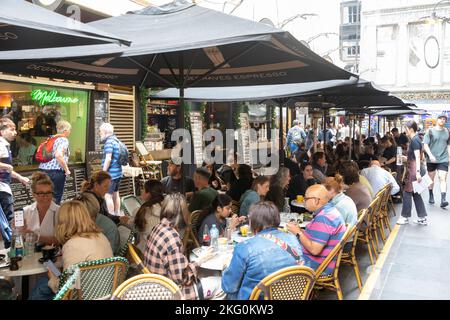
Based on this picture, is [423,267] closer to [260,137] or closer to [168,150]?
[168,150]

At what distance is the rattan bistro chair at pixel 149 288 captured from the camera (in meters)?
3.07

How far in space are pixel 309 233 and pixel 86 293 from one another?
7.79 ft

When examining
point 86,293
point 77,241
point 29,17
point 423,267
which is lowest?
point 423,267

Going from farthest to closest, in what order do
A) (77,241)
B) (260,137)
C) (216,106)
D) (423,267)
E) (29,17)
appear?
(260,137)
(216,106)
(423,267)
(77,241)
(29,17)

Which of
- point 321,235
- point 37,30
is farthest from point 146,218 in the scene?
point 37,30

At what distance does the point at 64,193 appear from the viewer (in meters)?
10.9

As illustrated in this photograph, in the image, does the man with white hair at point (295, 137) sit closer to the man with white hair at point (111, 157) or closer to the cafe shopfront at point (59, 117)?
the cafe shopfront at point (59, 117)

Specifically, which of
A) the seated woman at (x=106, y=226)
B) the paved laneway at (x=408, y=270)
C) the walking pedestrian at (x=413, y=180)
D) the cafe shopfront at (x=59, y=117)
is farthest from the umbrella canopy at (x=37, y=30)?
the walking pedestrian at (x=413, y=180)

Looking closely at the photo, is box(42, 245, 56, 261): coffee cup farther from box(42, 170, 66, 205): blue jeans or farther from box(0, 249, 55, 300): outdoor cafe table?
box(42, 170, 66, 205): blue jeans

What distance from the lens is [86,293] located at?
11.6ft

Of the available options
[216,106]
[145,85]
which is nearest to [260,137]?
[216,106]

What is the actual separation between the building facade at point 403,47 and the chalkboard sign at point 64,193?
36248 mm

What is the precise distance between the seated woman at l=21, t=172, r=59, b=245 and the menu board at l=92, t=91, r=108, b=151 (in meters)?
7.23

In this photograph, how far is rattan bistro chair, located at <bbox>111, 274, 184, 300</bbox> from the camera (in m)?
3.07
